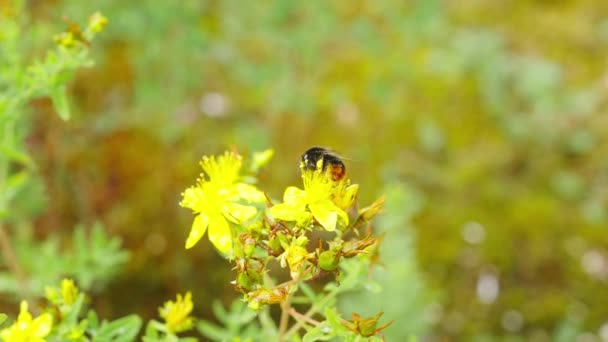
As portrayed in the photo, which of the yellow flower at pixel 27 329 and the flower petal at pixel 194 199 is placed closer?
the yellow flower at pixel 27 329

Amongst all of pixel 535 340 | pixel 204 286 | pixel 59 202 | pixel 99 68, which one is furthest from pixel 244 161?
pixel 99 68

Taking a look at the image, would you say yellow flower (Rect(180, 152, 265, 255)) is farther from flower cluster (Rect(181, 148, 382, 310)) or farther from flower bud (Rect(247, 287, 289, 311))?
flower bud (Rect(247, 287, 289, 311))

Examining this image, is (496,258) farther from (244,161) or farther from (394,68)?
(244,161)

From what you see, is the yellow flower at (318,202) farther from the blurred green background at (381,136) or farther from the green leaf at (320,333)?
the blurred green background at (381,136)

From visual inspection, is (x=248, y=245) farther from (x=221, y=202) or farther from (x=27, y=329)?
(x=27, y=329)

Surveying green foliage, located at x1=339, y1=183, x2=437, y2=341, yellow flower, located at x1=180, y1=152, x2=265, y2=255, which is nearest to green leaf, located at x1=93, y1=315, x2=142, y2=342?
yellow flower, located at x1=180, y1=152, x2=265, y2=255

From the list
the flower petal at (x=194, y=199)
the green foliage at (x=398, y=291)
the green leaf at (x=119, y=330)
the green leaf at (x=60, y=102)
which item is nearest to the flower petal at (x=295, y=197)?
the flower petal at (x=194, y=199)

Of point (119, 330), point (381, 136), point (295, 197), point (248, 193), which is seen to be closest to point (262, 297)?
point (295, 197)
